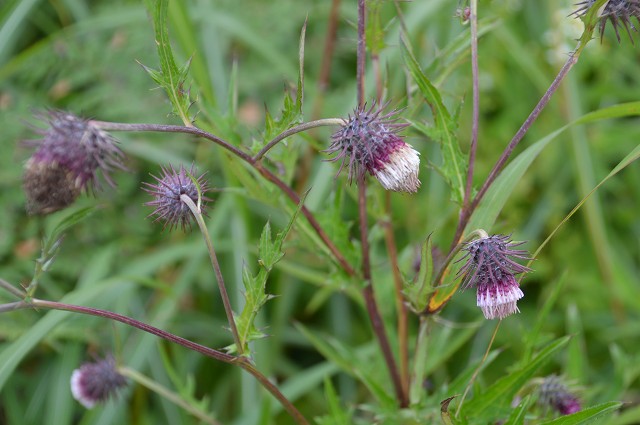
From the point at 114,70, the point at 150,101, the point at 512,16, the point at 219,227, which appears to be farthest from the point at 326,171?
the point at 512,16

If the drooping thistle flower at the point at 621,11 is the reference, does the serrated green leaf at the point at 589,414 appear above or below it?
below

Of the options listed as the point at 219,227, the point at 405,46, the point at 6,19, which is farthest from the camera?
the point at 219,227

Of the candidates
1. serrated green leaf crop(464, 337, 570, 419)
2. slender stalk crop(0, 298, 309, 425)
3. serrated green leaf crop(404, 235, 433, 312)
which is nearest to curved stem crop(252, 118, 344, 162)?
serrated green leaf crop(404, 235, 433, 312)

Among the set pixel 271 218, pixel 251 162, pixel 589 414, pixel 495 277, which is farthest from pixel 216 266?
pixel 271 218

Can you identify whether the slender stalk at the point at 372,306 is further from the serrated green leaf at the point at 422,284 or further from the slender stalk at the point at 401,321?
the serrated green leaf at the point at 422,284

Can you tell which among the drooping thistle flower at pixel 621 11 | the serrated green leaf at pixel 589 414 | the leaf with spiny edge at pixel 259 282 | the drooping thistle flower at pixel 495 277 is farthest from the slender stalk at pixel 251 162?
the drooping thistle flower at pixel 621 11

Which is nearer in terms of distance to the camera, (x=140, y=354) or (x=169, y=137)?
(x=140, y=354)

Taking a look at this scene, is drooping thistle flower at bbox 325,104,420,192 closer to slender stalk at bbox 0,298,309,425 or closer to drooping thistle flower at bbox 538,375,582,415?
slender stalk at bbox 0,298,309,425

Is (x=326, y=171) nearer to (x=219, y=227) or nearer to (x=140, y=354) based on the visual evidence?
(x=219, y=227)
